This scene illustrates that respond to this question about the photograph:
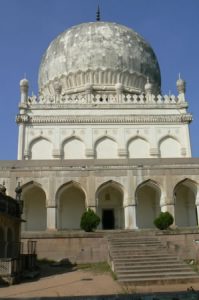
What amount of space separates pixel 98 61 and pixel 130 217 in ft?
38.5

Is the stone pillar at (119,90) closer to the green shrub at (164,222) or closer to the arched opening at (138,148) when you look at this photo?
the arched opening at (138,148)

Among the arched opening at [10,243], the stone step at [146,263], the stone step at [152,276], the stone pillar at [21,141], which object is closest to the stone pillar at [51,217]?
the arched opening at [10,243]

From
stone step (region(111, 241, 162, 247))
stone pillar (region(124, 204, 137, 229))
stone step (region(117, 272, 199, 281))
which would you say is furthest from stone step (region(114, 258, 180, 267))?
stone pillar (region(124, 204, 137, 229))

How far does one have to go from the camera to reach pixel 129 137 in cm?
2064

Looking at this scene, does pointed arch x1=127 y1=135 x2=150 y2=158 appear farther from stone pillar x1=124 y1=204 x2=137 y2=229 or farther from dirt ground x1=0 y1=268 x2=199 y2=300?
dirt ground x1=0 y1=268 x2=199 y2=300

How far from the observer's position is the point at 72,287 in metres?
7.59

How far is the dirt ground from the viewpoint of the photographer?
22.7 ft

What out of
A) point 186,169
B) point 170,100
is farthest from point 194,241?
point 170,100

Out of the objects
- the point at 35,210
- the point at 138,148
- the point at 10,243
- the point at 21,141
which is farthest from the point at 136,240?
the point at 21,141

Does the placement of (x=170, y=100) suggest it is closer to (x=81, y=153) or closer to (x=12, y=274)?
(x=81, y=153)

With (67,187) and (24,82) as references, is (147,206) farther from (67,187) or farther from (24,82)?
(24,82)

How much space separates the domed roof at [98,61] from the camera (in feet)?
76.8

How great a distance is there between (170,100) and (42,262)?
13.3 meters

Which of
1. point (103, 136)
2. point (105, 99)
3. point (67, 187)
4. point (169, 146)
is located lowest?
point (67, 187)
